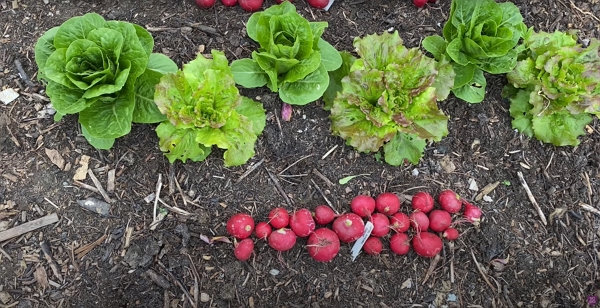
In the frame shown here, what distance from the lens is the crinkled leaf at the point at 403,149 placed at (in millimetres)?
3938

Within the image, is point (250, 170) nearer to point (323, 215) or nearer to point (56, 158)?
point (323, 215)

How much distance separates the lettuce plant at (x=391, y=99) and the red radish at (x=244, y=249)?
3.59ft

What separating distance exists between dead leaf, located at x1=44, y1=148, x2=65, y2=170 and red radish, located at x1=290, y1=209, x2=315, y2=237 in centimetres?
181

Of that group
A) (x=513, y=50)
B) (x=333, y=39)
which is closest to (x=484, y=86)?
(x=513, y=50)

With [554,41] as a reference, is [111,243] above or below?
below

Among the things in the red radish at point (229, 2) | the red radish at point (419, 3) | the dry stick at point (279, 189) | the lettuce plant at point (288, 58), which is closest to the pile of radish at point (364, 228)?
the dry stick at point (279, 189)

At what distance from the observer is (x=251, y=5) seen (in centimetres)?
417

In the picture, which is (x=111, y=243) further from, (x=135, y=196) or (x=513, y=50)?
(x=513, y=50)

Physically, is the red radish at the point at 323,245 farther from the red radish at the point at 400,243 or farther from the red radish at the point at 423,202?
the red radish at the point at 423,202

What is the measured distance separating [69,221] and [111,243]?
36cm

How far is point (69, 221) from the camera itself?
3693 millimetres

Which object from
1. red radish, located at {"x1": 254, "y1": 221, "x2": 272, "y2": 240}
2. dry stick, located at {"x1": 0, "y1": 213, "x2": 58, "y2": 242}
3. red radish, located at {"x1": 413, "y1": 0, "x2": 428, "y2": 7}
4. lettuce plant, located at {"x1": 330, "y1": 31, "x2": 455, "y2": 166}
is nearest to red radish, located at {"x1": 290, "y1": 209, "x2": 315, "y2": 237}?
red radish, located at {"x1": 254, "y1": 221, "x2": 272, "y2": 240}

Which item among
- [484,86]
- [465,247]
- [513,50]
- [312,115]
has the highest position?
[513,50]

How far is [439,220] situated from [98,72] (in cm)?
269
